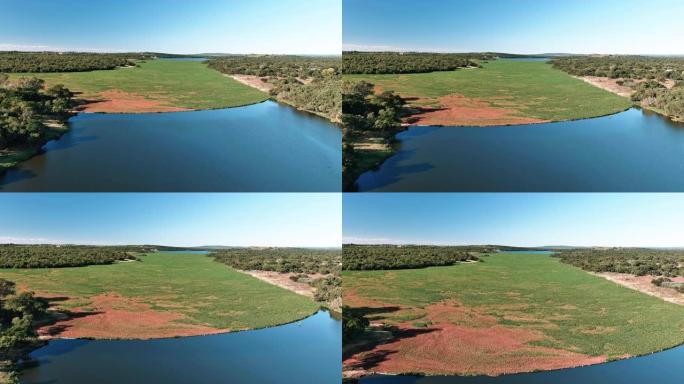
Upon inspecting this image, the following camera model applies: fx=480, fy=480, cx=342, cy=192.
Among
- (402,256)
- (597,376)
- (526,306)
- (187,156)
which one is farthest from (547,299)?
(187,156)

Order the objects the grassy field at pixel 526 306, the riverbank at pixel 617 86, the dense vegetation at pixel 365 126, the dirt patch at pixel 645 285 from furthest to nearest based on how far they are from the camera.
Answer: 1. the dirt patch at pixel 645 285
2. the riverbank at pixel 617 86
3. the grassy field at pixel 526 306
4. the dense vegetation at pixel 365 126

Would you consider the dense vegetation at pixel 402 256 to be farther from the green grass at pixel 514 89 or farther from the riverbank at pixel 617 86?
the riverbank at pixel 617 86

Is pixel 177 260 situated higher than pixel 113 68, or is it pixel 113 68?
pixel 113 68

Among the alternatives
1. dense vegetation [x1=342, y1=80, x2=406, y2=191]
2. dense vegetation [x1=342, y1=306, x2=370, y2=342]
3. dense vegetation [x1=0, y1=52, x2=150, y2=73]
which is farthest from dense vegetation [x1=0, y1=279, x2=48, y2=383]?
dense vegetation [x1=342, y1=80, x2=406, y2=191]

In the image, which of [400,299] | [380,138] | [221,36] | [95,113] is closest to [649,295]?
[400,299]

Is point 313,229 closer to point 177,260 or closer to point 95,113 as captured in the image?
point 177,260

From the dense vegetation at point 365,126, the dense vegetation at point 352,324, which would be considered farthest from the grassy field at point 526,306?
the dense vegetation at point 365,126
